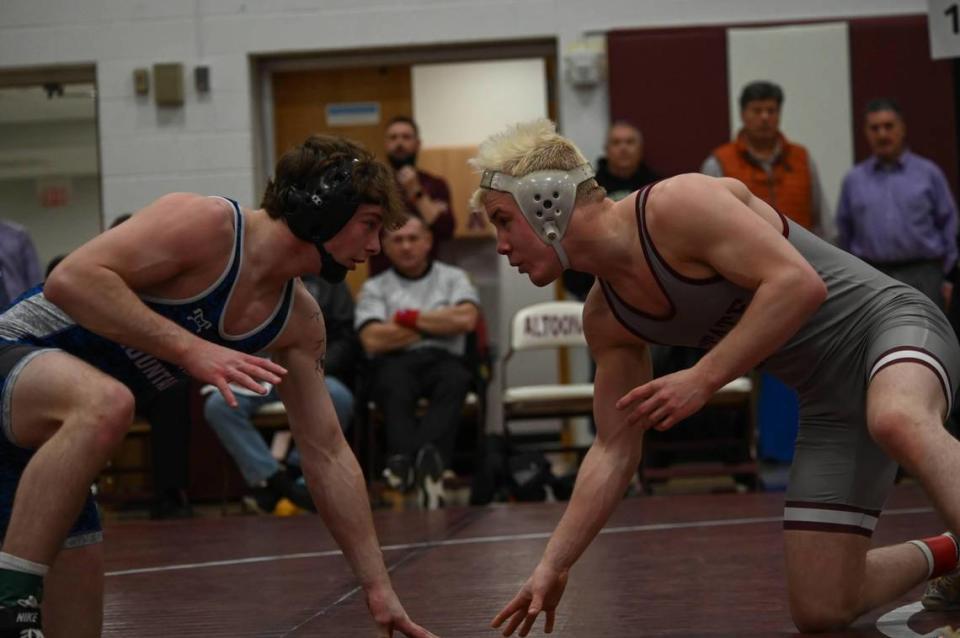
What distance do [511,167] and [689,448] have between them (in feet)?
13.7

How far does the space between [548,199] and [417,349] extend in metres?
4.13

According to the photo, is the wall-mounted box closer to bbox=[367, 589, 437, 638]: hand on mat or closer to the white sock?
bbox=[367, 589, 437, 638]: hand on mat

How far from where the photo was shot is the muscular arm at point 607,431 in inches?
A: 123

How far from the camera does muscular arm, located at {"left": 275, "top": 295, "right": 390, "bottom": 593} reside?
3.19 m

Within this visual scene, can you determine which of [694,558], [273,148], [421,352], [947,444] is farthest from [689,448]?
[947,444]

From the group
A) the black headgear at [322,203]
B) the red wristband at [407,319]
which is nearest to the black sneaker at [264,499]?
the red wristband at [407,319]

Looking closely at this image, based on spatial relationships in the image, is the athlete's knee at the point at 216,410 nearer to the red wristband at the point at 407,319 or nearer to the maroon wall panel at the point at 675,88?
the red wristband at the point at 407,319

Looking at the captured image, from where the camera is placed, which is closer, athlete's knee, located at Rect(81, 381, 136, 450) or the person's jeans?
athlete's knee, located at Rect(81, 381, 136, 450)

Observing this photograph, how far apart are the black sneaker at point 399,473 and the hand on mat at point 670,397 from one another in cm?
387

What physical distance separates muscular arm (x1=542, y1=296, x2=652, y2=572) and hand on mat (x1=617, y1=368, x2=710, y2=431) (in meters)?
0.38

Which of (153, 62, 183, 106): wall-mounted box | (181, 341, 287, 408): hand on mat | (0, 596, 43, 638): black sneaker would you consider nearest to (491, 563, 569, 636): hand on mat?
(181, 341, 287, 408): hand on mat

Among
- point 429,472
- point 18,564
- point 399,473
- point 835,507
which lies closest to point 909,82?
point 429,472

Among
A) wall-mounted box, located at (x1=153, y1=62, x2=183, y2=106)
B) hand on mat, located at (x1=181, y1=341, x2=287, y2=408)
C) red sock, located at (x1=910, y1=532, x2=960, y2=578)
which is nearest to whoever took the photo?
hand on mat, located at (x1=181, y1=341, x2=287, y2=408)

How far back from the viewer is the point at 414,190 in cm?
755
